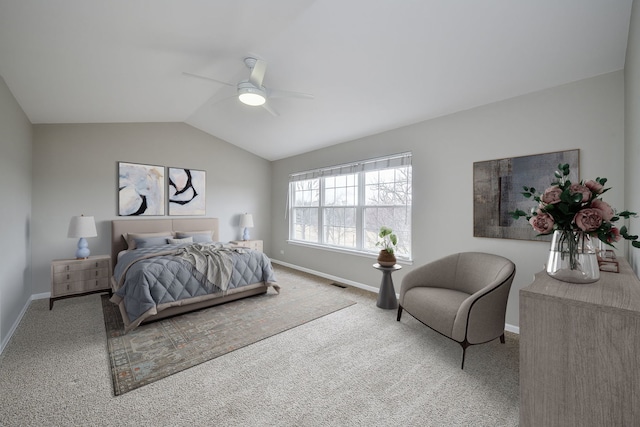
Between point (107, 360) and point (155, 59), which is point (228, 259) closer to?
point (107, 360)

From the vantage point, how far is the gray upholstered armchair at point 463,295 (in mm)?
2303

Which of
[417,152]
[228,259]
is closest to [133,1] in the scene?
[228,259]

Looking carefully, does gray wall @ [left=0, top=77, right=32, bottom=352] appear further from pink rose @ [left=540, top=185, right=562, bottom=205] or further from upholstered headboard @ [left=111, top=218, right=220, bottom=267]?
pink rose @ [left=540, top=185, right=562, bottom=205]

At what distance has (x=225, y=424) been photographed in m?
1.68

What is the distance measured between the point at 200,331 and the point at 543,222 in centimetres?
310

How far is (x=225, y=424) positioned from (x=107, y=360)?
1.42 meters

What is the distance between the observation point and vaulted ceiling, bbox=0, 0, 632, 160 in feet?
6.62

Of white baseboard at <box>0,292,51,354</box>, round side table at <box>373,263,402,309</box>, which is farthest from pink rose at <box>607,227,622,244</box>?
white baseboard at <box>0,292,51,354</box>

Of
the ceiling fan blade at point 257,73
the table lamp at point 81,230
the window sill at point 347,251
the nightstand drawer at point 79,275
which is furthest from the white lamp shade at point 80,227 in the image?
the window sill at point 347,251

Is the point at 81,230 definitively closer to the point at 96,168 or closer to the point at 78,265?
the point at 78,265

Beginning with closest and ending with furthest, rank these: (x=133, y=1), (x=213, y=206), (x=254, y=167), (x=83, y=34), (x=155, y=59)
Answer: (x=133, y=1), (x=83, y=34), (x=155, y=59), (x=213, y=206), (x=254, y=167)

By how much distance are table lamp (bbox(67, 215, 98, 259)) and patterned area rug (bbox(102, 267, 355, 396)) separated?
29.0 inches

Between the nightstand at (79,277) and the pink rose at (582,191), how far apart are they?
17.1 feet

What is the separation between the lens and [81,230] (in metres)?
3.77
